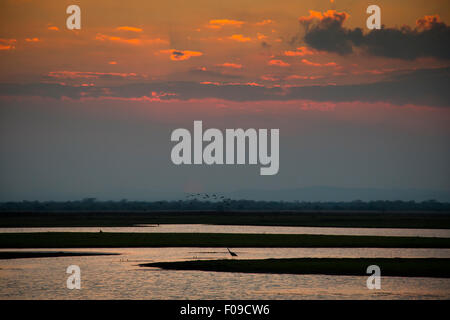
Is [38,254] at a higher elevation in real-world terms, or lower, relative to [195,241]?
higher

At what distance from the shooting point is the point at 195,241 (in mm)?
72438

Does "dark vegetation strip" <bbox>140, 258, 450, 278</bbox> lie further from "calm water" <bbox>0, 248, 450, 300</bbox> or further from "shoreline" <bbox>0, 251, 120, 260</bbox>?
"shoreline" <bbox>0, 251, 120, 260</bbox>

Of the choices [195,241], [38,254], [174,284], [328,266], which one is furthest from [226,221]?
[174,284]

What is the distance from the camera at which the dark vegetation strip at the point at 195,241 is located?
67438mm

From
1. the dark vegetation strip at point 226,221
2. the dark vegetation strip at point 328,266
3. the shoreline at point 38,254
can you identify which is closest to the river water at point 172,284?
the dark vegetation strip at point 328,266

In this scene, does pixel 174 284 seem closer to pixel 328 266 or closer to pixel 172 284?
pixel 172 284

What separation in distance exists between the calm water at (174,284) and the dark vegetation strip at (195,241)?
53.2 ft

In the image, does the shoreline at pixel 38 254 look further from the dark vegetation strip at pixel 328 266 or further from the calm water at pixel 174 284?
the dark vegetation strip at pixel 328 266

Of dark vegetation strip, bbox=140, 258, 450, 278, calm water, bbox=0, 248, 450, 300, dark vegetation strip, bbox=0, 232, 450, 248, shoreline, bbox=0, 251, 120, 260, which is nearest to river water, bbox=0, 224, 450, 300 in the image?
calm water, bbox=0, 248, 450, 300

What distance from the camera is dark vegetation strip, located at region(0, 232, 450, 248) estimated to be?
221 ft

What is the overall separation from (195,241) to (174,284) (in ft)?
111

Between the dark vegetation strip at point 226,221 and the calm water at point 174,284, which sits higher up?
the calm water at point 174,284

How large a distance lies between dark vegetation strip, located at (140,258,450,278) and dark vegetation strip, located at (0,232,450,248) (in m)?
16.6
